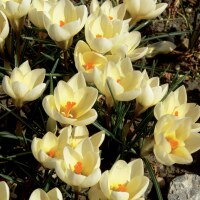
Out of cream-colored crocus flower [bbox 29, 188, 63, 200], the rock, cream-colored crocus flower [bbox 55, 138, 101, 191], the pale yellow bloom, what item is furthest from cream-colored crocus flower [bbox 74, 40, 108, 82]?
the pale yellow bloom

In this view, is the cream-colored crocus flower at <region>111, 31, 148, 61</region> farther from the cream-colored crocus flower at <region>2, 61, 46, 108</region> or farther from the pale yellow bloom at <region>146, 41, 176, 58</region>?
the pale yellow bloom at <region>146, 41, 176, 58</region>

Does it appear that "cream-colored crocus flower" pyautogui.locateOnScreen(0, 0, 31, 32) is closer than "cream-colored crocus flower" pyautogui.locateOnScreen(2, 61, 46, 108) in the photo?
No

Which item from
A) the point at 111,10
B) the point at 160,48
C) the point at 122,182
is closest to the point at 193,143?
the point at 122,182

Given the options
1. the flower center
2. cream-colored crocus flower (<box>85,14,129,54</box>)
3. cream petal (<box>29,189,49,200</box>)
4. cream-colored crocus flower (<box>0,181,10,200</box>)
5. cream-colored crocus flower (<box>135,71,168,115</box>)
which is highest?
cream-colored crocus flower (<box>85,14,129,54</box>)

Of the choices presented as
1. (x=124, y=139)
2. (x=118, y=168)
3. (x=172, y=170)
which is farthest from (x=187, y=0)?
(x=118, y=168)

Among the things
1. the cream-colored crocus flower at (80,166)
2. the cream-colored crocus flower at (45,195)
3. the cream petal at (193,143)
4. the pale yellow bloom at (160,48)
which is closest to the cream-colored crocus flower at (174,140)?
the cream petal at (193,143)

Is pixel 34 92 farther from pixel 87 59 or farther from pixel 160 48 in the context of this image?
pixel 160 48

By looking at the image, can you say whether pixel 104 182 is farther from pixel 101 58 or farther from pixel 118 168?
pixel 101 58

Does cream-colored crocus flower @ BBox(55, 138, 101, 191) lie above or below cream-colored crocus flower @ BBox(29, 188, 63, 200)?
above
